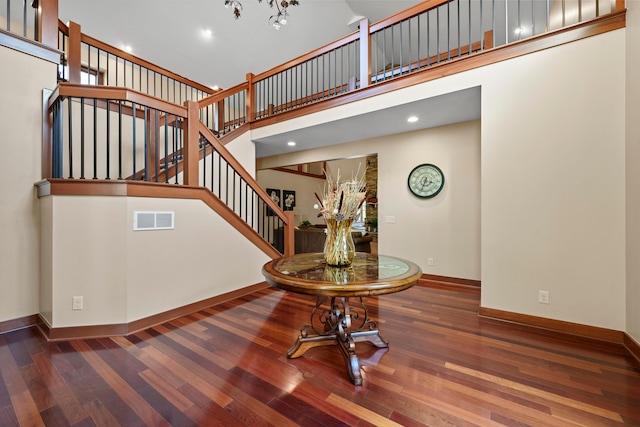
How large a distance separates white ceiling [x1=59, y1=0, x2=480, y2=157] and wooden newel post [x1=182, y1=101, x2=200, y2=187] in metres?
1.78

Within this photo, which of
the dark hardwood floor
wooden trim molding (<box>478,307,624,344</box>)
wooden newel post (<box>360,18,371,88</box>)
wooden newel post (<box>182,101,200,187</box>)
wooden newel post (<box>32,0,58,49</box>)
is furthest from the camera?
wooden newel post (<box>360,18,371,88</box>)

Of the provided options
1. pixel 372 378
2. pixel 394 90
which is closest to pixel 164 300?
pixel 372 378

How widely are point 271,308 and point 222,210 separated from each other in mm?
1256

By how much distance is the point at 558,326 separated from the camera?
7.82 ft

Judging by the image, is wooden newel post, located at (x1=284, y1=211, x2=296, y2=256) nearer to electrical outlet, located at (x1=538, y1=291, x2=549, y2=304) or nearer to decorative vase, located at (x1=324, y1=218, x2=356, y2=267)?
decorative vase, located at (x1=324, y1=218, x2=356, y2=267)

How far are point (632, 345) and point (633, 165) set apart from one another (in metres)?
1.36

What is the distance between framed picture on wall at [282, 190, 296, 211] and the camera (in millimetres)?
8719

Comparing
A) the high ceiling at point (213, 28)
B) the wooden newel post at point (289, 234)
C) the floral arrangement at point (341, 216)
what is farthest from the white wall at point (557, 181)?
the high ceiling at point (213, 28)

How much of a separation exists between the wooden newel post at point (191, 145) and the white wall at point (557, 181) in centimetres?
287

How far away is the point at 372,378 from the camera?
1729 mm

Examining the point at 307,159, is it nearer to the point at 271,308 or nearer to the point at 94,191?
the point at 271,308

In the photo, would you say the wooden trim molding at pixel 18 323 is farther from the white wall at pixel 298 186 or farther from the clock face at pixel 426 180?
the white wall at pixel 298 186

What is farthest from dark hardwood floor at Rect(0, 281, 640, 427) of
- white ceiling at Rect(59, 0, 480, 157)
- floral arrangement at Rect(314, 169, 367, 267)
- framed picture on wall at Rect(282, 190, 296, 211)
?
framed picture on wall at Rect(282, 190, 296, 211)

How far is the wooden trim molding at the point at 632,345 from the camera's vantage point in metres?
1.94
